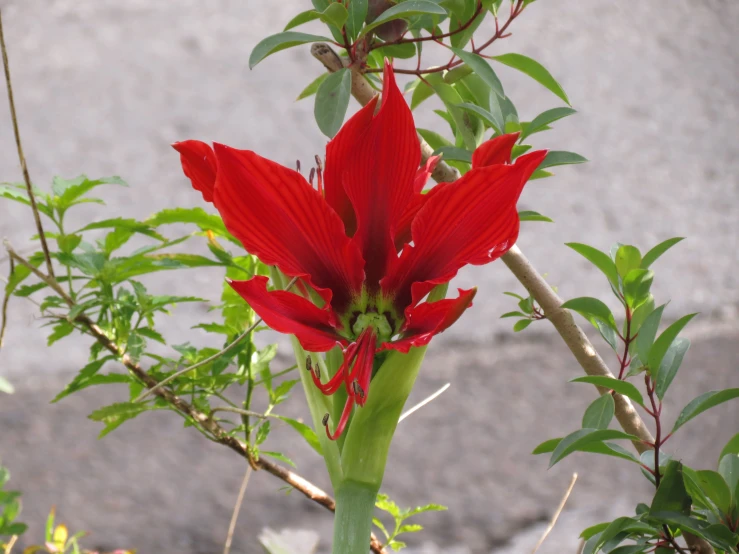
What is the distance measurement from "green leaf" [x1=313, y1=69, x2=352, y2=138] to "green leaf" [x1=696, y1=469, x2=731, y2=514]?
19 centimetres

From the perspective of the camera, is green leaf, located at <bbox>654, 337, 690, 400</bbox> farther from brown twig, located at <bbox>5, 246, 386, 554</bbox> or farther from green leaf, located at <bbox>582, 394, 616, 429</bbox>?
brown twig, located at <bbox>5, 246, 386, 554</bbox>

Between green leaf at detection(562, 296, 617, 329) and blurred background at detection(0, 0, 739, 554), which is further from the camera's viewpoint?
blurred background at detection(0, 0, 739, 554)

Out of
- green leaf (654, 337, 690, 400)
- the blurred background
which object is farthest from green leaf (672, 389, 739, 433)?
the blurred background

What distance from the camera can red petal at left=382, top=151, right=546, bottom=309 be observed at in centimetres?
23

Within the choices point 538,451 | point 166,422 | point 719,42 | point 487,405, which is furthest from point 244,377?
point 719,42

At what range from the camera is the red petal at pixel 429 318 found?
0.77 ft

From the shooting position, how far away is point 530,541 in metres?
1.08

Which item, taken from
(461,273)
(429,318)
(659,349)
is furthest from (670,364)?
(461,273)

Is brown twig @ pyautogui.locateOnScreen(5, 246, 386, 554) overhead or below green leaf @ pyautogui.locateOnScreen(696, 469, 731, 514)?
overhead

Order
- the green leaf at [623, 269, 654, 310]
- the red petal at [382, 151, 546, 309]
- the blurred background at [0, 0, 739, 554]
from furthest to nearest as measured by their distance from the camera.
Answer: the blurred background at [0, 0, 739, 554] → the green leaf at [623, 269, 654, 310] → the red petal at [382, 151, 546, 309]

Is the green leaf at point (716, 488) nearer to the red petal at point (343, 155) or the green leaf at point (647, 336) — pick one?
the green leaf at point (647, 336)

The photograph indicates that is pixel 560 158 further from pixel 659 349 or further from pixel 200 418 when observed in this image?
pixel 200 418

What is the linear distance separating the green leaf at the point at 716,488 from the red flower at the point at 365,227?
13 centimetres

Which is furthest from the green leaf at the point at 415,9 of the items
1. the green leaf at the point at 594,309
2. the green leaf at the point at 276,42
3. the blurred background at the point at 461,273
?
the blurred background at the point at 461,273
